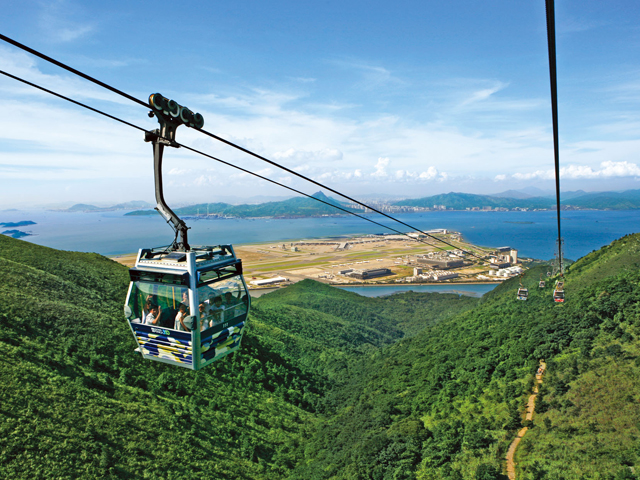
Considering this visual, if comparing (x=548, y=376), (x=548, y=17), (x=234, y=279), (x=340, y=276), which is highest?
(x=548, y=17)

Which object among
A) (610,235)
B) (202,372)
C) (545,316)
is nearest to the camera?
(202,372)

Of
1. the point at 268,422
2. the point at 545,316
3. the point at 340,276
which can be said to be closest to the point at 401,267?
the point at 340,276

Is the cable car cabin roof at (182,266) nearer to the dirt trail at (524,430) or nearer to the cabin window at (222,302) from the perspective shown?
the cabin window at (222,302)

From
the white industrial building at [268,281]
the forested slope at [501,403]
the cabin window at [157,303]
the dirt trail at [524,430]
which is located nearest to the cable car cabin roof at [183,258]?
the cabin window at [157,303]

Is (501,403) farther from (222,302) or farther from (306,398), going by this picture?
(222,302)

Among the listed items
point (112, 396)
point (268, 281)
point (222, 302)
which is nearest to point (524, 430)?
point (222, 302)

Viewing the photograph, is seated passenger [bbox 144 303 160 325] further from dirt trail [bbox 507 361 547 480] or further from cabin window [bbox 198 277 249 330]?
dirt trail [bbox 507 361 547 480]

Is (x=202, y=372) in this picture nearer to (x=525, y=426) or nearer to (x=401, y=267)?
(x=525, y=426)
